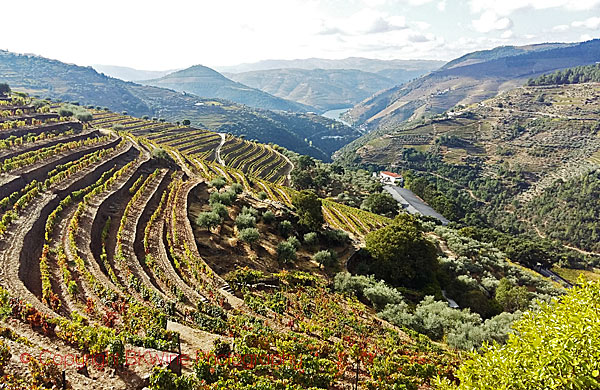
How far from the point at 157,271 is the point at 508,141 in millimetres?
221211

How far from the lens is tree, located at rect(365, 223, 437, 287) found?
123 feet

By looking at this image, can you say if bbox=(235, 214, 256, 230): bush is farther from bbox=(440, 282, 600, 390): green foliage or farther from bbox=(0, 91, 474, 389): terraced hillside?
bbox=(440, 282, 600, 390): green foliage

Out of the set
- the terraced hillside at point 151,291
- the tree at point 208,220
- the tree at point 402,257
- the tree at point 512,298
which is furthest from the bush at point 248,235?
the tree at point 512,298

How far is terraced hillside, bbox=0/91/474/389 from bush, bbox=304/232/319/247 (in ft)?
1.79

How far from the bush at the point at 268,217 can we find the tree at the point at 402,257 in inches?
525

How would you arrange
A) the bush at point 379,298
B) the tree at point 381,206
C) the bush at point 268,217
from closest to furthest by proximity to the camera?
the bush at point 379,298
the bush at point 268,217
the tree at point 381,206

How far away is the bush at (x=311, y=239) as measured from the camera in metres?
40.0

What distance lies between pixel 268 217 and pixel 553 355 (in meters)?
34.1

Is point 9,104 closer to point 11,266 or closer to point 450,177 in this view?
point 11,266

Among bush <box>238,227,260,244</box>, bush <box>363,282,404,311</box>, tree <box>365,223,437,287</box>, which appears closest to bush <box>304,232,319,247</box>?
tree <box>365,223,437,287</box>

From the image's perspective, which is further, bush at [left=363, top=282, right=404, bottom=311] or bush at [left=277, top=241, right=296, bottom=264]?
bush at [left=277, top=241, right=296, bottom=264]

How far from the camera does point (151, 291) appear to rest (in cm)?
2141

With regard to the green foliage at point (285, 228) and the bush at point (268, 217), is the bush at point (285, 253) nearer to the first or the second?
the green foliage at point (285, 228)

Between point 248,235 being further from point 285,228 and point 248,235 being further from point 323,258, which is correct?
point 323,258
